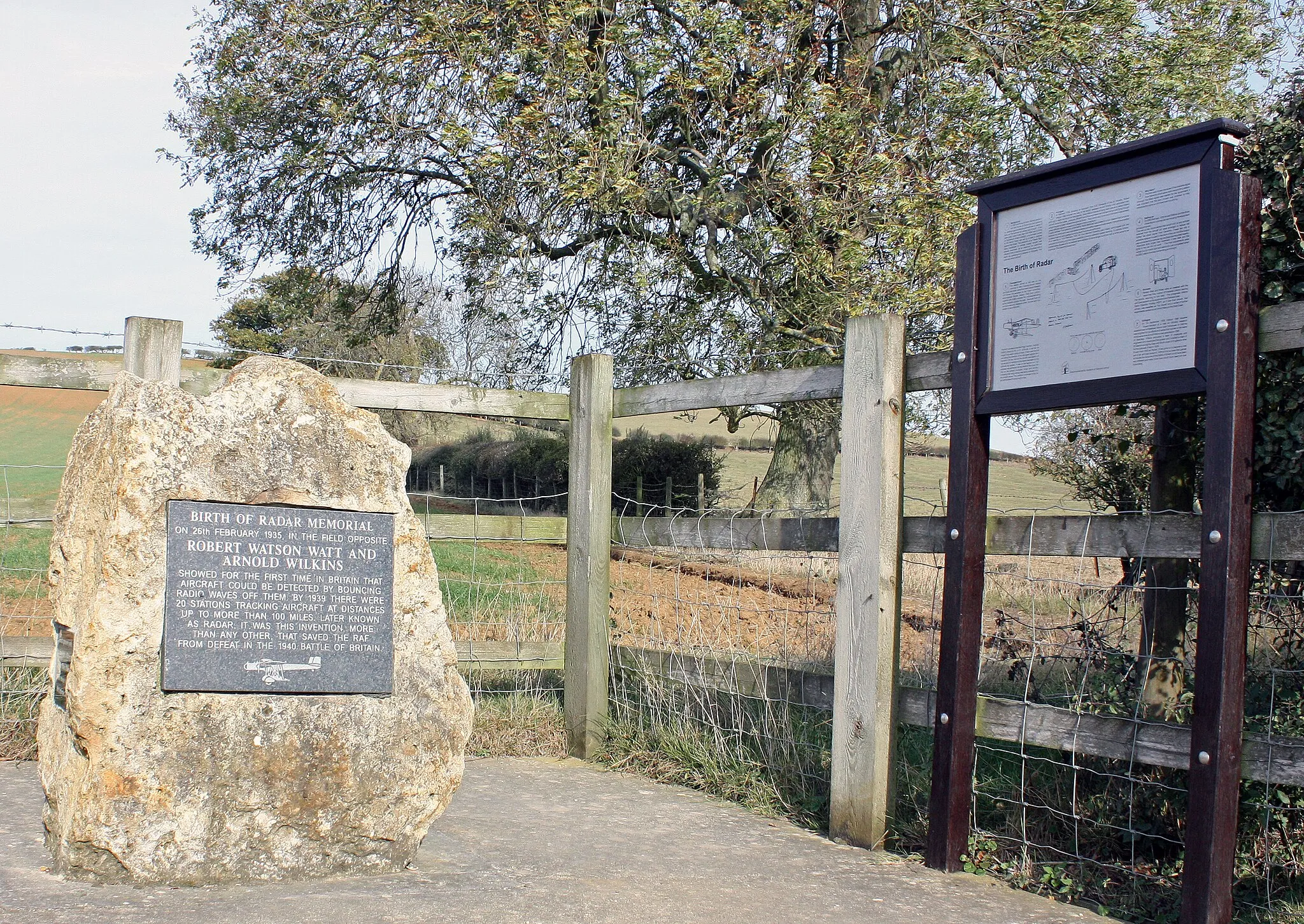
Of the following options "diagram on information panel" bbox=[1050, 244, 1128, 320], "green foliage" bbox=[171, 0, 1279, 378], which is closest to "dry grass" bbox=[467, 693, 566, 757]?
"diagram on information panel" bbox=[1050, 244, 1128, 320]

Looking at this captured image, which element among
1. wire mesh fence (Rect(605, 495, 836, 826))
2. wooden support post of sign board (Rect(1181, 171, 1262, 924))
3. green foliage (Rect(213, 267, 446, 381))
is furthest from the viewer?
green foliage (Rect(213, 267, 446, 381))

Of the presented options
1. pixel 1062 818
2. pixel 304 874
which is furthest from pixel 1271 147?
pixel 304 874

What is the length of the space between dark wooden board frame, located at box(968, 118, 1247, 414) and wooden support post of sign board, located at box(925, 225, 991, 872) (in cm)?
5

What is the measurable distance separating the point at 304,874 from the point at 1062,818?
10.0ft

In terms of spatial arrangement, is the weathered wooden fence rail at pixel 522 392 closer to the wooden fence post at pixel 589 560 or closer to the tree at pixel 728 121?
the wooden fence post at pixel 589 560

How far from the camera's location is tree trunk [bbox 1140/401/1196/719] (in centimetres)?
465

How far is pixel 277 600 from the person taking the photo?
15.0 feet

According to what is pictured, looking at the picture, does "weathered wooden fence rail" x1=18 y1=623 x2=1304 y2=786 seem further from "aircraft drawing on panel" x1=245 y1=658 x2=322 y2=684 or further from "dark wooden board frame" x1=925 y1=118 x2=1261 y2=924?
"aircraft drawing on panel" x1=245 y1=658 x2=322 y2=684

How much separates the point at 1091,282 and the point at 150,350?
4297 mm

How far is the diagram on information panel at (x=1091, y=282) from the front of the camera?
4.10 metres

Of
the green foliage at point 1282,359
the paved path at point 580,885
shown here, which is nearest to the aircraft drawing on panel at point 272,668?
the paved path at point 580,885

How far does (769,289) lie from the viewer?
13.9 meters

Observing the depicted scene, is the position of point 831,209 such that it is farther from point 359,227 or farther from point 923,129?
point 359,227

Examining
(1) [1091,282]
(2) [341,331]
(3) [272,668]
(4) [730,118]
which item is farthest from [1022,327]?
(2) [341,331]
